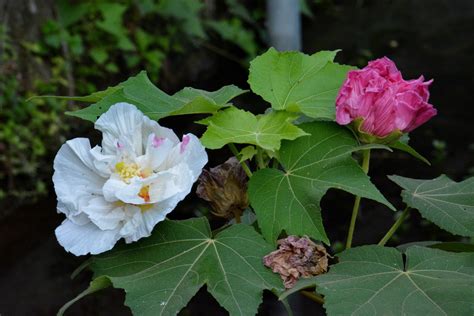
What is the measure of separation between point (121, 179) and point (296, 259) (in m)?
0.17

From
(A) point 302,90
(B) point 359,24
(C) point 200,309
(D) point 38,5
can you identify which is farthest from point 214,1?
(A) point 302,90

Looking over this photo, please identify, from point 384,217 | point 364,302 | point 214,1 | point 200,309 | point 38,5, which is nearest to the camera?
point 364,302

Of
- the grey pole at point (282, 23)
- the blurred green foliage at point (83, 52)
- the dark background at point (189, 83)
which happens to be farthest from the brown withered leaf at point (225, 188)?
the blurred green foliage at point (83, 52)

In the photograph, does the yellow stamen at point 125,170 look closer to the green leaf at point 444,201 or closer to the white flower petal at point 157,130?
the white flower petal at point 157,130

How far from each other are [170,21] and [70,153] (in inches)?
160

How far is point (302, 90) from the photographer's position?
Result: 0.74 m

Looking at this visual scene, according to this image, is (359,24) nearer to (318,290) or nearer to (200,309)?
(200,309)

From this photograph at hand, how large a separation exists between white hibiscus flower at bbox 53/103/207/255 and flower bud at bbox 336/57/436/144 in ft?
0.50

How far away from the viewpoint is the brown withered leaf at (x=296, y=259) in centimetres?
60

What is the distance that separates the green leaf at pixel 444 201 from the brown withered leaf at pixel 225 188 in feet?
0.54

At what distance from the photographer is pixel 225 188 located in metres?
0.70

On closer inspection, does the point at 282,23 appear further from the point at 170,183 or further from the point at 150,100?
the point at 170,183

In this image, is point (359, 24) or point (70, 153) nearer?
point (70, 153)

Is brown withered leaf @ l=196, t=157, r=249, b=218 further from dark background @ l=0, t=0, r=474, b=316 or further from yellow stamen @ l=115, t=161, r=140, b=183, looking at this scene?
dark background @ l=0, t=0, r=474, b=316
